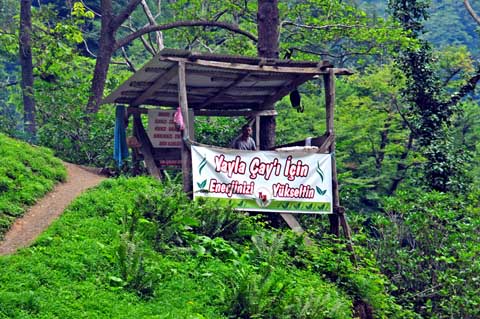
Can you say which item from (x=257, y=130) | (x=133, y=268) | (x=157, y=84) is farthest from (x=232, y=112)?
(x=133, y=268)

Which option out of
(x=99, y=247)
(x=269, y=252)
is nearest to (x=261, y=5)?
(x=269, y=252)

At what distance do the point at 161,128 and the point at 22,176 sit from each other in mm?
3625

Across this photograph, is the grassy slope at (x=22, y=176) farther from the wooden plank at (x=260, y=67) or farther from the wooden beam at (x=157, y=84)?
the wooden plank at (x=260, y=67)

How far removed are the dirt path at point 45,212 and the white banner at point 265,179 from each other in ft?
8.47

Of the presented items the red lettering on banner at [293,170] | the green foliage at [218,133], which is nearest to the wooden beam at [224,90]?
the green foliage at [218,133]

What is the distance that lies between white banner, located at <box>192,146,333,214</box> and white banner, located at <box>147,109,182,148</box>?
365cm

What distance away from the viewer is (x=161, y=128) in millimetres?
15797

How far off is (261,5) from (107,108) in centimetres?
1075

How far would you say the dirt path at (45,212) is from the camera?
33.3 feet

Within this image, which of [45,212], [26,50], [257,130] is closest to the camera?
[45,212]

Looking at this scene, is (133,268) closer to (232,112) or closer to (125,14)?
(232,112)

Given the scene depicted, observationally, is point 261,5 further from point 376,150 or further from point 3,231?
point 376,150

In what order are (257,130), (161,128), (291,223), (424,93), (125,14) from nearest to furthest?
(291,223)
(161,128)
(257,130)
(424,93)
(125,14)

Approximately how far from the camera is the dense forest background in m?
15.2
